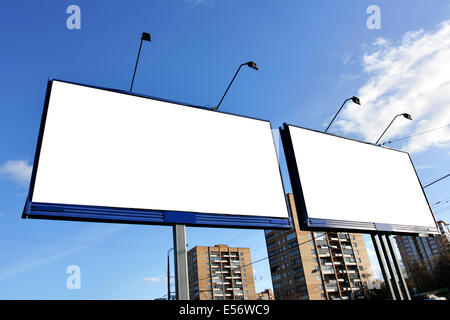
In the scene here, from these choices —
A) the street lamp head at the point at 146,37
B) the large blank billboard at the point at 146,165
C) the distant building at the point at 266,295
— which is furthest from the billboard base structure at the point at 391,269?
the distant building at the point at 266,295

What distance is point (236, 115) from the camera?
5281 mm

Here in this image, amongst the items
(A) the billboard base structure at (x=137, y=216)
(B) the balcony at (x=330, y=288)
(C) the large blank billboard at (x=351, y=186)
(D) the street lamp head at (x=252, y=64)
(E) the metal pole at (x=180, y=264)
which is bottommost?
(B) the balcony at (x=330, y=288)

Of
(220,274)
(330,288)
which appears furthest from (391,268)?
(220,274)

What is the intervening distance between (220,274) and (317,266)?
43.5 m

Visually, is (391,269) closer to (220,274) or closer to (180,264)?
(180,264)

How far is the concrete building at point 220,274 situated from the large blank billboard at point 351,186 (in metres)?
82.3

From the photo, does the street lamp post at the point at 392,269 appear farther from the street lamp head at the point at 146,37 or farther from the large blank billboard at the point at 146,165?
the street lamp head at the point at 146,37

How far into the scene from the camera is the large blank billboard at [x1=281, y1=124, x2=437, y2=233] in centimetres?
503

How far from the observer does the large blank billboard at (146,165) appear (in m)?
3.46

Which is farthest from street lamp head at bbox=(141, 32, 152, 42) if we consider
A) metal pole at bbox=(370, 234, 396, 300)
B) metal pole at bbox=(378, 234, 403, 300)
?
metal pole at bbox=(378, 234, 403, 300)

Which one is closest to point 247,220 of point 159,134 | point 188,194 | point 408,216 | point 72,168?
point 188,194
